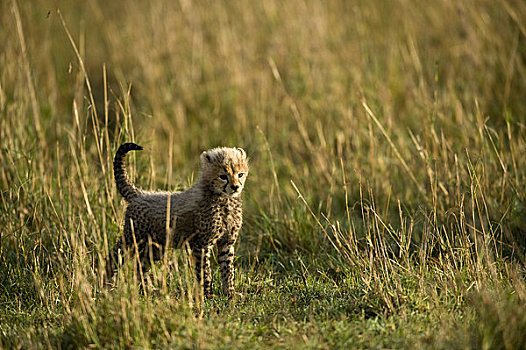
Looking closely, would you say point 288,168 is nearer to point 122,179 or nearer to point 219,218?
point 219,218

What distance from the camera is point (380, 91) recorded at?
695 centimetres

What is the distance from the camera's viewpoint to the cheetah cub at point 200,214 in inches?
155

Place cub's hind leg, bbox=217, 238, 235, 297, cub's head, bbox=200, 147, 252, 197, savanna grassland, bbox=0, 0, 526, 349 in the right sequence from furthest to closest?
cub's hind leg, bbox=217, 238, 235, 297 < cub's head, bbox=200, 147, 252, 197 < savanna grassland, bbox=0, 0, 526, 349

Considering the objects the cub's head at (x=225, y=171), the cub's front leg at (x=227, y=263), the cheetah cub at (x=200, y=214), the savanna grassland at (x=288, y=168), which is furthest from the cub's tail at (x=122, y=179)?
the cub's front leg at (x=227, y=263)

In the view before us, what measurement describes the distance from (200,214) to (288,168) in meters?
2.43

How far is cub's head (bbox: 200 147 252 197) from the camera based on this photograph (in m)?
3.91

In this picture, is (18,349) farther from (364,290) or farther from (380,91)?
(380,91)

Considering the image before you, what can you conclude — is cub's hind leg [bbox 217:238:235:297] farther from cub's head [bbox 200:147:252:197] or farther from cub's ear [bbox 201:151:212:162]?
cub's ear [bbox 201:151:212:162]

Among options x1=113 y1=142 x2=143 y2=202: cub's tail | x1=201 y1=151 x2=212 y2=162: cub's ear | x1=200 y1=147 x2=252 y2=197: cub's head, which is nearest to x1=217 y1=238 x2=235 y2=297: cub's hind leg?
x1=200 y1=147 x2=252 y2=197: cub's head

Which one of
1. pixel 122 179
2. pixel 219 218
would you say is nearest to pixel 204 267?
pixel 219 218

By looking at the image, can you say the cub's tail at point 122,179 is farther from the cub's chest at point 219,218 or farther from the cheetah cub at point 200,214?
the cub's chest at point 219,218

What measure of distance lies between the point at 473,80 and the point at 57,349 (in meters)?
5.40

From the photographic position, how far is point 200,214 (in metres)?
3.97

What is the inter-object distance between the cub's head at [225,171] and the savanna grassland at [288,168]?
38 cm
